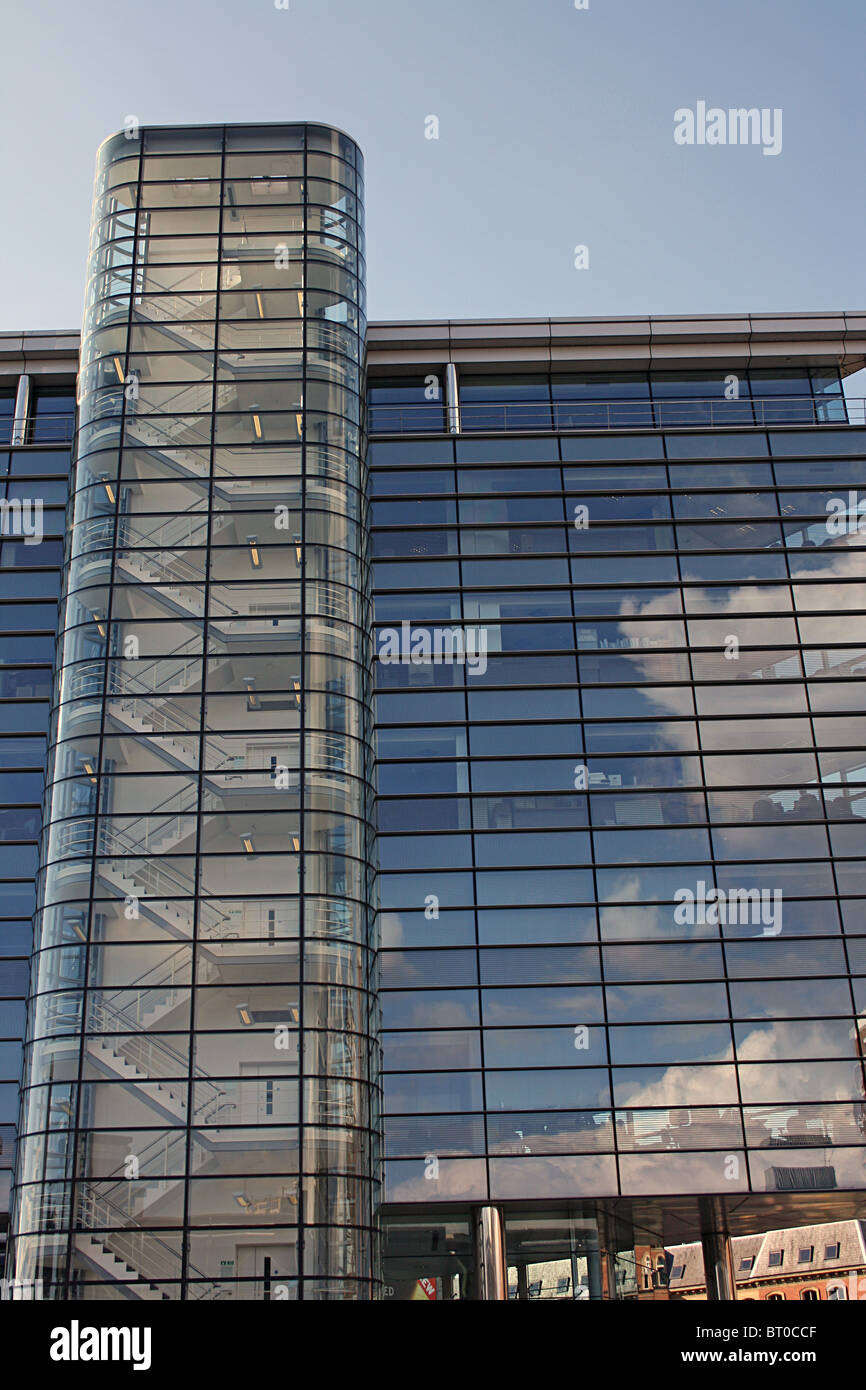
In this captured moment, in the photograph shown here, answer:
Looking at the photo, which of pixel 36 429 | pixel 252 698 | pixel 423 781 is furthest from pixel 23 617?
pixel 423 781

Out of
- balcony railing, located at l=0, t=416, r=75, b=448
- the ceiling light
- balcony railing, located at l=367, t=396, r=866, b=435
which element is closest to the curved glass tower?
the ceiling light

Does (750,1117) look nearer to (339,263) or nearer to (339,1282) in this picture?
(339,1282)

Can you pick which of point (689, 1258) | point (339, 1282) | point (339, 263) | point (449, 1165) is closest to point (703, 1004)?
point (449, 1165)

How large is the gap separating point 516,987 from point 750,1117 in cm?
622

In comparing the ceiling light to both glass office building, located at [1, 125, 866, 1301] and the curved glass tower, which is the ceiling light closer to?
the curved glass tower

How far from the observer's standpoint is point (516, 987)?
103 ft

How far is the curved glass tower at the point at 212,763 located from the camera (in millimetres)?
27516

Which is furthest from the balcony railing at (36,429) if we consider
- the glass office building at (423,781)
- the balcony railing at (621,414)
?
the balcony railing at (621,414)

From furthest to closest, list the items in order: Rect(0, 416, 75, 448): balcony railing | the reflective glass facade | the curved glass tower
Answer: Rect(0, 416, 75, 448): balcony railing, the reflective glass facade, the curved glass tower

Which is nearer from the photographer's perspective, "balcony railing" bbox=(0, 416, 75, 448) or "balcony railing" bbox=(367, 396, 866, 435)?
"balcony railing" bbox=(0, 416, 75, 448)

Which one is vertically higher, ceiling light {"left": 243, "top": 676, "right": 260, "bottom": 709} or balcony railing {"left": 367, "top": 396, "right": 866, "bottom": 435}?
balcony railing {"left": 367, "top": 396, "right": 866, "bottom": 435}

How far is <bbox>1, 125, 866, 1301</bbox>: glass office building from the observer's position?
28.9 metres

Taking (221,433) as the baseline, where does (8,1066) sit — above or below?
below

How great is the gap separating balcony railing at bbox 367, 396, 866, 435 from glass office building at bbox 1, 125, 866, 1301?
0.15 meters
